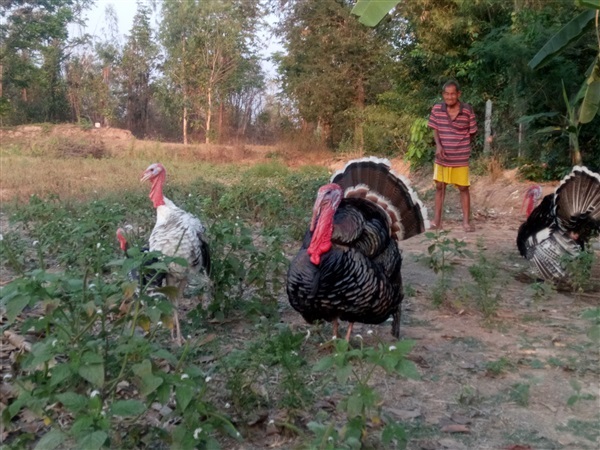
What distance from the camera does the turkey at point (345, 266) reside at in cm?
379

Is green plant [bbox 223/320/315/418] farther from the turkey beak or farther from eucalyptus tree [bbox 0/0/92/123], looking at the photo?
eucalyptus tree [bbox 0/0/92/123]

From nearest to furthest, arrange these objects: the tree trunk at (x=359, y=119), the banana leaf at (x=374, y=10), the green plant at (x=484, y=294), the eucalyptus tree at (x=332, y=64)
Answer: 1. the banana leaf at (x=374, y=10)
2. the green plant at (x=484, y=294)
3. the tree trunk at (x=359, y=119)
4. the eucalyptus tree at (x=332, y=64)

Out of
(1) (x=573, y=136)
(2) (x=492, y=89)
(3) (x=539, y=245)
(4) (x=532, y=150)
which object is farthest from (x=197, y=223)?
(2) (x=492, y=89)

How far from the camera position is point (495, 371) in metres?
3.83

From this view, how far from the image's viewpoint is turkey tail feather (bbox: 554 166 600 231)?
5480mm

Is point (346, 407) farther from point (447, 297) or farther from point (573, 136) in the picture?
point (573, 136)

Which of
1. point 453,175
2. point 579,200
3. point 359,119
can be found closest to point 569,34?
point 579,200

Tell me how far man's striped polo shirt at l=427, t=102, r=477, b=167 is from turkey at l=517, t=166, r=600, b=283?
2.63 metres

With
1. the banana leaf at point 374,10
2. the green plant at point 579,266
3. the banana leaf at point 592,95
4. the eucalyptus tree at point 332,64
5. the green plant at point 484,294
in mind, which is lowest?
the green plant at point 484,294

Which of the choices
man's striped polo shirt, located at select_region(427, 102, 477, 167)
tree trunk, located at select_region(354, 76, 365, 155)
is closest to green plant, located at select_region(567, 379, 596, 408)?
man's striped polo shirt, located at select_region(427, 102, 477, 167)

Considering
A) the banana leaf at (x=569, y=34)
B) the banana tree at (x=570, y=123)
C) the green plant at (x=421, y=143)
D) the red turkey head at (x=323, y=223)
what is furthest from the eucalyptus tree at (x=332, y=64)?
the red turkey head at (x=323, y=223)

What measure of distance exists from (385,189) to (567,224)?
2.00 metres

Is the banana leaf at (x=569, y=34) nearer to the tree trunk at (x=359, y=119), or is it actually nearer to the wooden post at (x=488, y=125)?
the wooden post at (x=488, y=125)

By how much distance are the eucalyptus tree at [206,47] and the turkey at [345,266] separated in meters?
23.6
